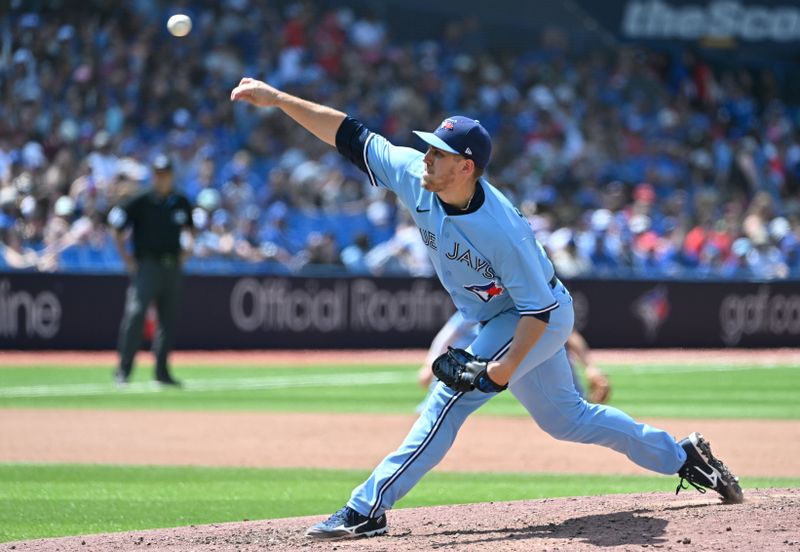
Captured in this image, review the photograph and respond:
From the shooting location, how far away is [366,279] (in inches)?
742

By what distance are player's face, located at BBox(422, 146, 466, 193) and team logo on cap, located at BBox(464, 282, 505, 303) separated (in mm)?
486

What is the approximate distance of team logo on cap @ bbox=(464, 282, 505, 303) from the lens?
5645mm

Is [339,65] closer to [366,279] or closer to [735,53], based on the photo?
[366,279]

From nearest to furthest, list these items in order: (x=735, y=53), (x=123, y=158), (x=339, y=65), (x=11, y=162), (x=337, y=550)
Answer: (x=337, y=550) → (x=11, y=162) → (x=123, y=158) → (x=339, y=65) → (x=735, y=53)

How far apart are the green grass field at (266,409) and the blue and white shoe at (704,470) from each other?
1.45 metres

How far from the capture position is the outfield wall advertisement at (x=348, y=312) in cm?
1709

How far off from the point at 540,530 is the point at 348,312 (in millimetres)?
13188

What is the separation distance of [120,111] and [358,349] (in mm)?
5327

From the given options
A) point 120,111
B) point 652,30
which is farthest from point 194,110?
point 652,30

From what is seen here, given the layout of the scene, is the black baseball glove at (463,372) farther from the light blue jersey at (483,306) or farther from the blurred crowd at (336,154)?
the blurred crowd at (336,154)

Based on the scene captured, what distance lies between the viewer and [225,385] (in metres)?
14.3

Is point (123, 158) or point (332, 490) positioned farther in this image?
point (123, 158)

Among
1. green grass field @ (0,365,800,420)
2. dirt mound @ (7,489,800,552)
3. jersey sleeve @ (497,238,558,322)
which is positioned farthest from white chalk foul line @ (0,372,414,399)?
jersey sleeve @ (497,238,558,322)

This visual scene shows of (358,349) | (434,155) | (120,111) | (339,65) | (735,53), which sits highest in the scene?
(735,53)
